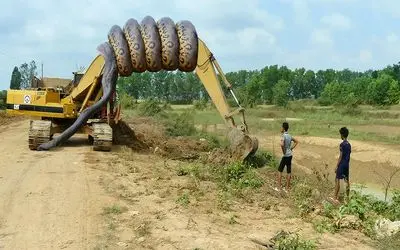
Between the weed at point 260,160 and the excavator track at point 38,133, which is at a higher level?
A: the excavator track at point 38,133

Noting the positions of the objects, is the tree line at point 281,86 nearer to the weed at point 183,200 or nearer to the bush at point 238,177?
the bush at point 238,177

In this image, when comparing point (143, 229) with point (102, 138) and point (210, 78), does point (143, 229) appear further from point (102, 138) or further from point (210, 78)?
point (210, 78)

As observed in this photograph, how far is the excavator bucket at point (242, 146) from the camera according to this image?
47.4ft

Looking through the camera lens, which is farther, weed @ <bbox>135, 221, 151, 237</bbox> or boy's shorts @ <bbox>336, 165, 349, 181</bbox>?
boy's shorts @ <bbox>336, 165, 349, 181</bbox>

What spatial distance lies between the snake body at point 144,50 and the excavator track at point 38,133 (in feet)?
0.75

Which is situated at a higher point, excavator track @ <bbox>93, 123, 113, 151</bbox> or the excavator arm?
the excavator arm

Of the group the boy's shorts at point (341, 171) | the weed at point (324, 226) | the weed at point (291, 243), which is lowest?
the weed at point (324, 226)

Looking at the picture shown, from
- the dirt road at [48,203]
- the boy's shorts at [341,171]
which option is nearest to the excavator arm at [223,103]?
the boy's shorts at [341,171]

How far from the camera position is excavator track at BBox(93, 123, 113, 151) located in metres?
15.7

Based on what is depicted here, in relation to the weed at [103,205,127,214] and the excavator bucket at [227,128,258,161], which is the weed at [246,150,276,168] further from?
the weed at [103,205,127,214]

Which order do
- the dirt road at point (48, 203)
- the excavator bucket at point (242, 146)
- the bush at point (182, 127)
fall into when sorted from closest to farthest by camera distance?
the dirt road at point (48, 203) < the excavator bucket at point (242, 146) < the bush at point (182, 127)

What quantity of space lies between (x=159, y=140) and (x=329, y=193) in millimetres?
9385

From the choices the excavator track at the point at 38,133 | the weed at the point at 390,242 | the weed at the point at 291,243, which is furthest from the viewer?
the excavator track at the point at 38,133

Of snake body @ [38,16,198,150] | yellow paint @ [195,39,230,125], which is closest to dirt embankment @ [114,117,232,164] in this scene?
yellow paint @ [195,39,230,125]
